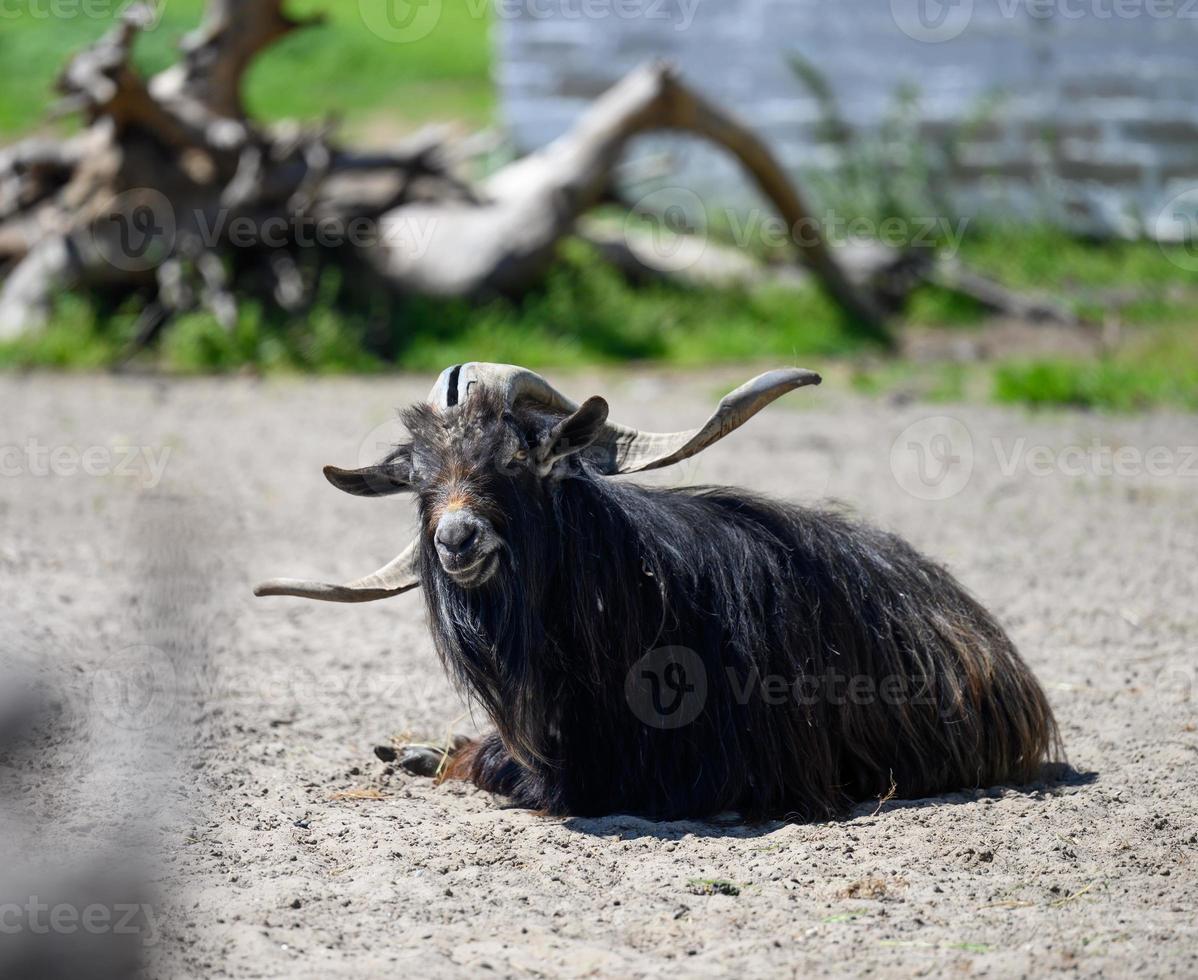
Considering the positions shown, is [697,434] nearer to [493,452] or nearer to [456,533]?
[493,452]

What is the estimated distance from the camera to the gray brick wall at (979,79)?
14750mm

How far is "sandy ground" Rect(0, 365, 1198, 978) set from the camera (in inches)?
146

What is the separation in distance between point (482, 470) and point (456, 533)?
0.24 meters

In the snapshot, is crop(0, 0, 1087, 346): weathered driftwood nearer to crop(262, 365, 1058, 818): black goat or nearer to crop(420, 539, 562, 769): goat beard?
crop(262, 365, 1058, 818): black goat

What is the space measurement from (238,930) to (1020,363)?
969cm

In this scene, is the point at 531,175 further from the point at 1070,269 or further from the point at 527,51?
the point at 1070,269

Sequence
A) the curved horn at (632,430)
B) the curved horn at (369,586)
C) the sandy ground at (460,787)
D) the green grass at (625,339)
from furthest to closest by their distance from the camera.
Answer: the green grass at (625,339) → the curved horn at (369,586) → the curved horn at (632,430) → the sandy ground at (460,787)

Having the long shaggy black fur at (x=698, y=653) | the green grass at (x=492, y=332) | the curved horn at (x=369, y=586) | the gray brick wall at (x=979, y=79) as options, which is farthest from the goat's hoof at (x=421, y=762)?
the gray brick wall at (x=979, y=79)

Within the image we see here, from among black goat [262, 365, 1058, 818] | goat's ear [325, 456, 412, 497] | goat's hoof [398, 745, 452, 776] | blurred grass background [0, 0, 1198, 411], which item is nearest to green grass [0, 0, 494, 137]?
blurred grass background [0, 0, 1198, 411]

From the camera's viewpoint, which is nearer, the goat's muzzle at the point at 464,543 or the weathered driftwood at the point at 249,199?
the goat's muzzle at the point at 464,543

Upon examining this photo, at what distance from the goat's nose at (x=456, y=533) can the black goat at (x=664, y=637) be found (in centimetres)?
2

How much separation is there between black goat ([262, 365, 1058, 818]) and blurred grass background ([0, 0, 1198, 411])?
641 centimetres

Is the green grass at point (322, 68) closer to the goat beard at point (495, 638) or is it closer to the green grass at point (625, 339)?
the green grass at point (625, 339)

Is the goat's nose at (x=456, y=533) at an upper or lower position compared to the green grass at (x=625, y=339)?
lower
